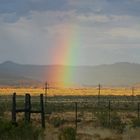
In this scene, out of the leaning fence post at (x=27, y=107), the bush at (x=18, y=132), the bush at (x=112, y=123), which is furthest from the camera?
the bush at (x=112, y=123)

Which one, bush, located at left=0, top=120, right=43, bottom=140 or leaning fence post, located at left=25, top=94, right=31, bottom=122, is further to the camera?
leaning fence post, located at left=25, top=94, right=31, bottom=122

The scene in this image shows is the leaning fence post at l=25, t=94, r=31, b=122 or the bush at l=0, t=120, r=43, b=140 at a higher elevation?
the leaning fence post at l=25, t=94, r=31, b=122

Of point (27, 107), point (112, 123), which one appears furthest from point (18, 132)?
point (112, 123)

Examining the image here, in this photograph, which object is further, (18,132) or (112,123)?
(112,123)

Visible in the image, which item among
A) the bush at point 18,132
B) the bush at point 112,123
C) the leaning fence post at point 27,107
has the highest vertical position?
the leaning fence post at point 27,107

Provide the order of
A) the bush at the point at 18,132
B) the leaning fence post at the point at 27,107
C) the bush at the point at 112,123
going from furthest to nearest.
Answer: the bush at the point at 112,123 → the leaning fence post at the point at 27,107 → the bush at the point at 18,132

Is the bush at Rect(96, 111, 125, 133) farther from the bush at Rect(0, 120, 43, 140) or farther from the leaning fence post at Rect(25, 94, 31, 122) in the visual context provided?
the bush at Rect(0, 120, 43, 140)

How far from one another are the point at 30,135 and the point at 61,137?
1.32 metres

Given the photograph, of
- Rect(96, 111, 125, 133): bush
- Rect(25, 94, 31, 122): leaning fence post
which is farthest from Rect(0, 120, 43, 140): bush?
Rect(96, 111, 125, 133): bush

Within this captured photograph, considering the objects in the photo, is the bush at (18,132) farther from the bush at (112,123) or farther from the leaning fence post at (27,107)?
the bush at (112,123)

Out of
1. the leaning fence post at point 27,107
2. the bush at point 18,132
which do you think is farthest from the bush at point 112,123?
the bush at point 18,132

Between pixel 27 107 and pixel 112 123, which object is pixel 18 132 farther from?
pixel 112 123

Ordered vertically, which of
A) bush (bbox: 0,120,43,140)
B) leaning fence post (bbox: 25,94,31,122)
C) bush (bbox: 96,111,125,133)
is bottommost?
bush (bbox: 96,111,125,133)

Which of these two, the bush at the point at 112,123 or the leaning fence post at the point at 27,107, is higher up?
the leaning fence post at the point at 27,107
